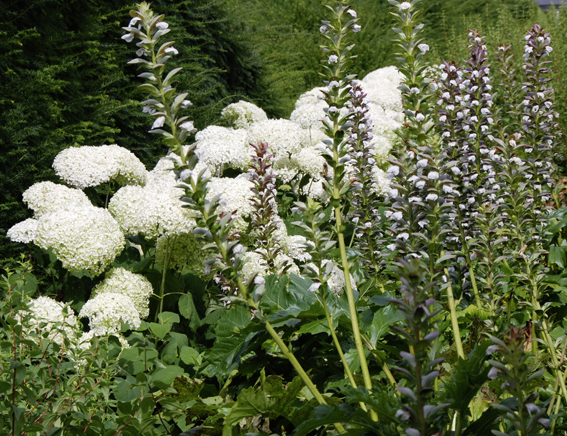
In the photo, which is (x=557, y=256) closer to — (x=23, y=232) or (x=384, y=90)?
(x=23, y=232)

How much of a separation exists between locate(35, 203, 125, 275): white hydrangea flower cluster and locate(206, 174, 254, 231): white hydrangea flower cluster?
485 millimetres

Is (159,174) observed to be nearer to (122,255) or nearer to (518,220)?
(122,255)

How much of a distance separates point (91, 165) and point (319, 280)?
184 cm

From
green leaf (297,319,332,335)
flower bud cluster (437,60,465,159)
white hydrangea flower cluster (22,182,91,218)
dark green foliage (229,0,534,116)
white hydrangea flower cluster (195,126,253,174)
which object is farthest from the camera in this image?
dark green foliage (229,0,534,116)

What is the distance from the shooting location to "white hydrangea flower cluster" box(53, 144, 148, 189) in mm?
2662

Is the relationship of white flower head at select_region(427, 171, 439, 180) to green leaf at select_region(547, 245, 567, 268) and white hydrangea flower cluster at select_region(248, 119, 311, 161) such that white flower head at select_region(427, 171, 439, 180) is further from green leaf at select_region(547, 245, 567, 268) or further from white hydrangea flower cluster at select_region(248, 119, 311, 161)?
white hydrangea flower cluster at select_region(248, 119, 311, 161)

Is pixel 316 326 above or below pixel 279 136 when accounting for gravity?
below

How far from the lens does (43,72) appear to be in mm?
3359

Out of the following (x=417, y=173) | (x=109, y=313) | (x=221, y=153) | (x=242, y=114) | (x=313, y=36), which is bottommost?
(x=109, y=313)

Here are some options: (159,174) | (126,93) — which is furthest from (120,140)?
(159,174)

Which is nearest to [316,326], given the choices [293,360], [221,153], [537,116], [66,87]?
[293,360]

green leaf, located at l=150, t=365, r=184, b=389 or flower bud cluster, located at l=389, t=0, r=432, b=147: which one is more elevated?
flower bud cluster, located at l=389, t=0, r=432, b=147

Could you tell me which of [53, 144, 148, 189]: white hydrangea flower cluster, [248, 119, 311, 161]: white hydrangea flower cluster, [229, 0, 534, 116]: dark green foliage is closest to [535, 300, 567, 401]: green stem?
[248, 119, 311, 161]: white hydrangea flower cluster

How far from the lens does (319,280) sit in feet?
4.14
